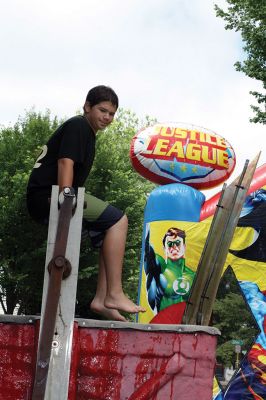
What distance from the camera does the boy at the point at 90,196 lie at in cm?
279

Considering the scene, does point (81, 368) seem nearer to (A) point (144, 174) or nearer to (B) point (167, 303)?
(B) point (167, 303)

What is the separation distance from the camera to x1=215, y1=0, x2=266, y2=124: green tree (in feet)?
46.6

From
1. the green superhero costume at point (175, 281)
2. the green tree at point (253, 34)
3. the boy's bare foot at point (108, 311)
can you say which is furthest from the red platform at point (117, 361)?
the green tree at point (253, 34)

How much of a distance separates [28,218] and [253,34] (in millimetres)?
8554

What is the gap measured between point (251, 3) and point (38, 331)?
1324 cm

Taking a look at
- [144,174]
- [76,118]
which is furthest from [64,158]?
[144,174]

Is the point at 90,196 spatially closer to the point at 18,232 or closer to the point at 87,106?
the point at 87,106

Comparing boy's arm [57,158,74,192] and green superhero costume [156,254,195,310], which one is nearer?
boy's arm [57,158,74,192]

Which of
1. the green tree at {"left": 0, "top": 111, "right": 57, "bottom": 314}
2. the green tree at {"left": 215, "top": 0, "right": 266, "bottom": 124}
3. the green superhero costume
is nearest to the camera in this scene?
the green superhero costume

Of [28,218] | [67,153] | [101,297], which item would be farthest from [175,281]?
[28,218]

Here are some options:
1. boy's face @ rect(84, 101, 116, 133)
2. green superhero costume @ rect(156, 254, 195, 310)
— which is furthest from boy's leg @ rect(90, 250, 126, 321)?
green superhero costume @ rect(156, 254, 195, 310)

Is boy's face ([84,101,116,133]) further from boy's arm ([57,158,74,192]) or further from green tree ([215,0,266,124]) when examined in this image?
green tree ([215,0,266,124])

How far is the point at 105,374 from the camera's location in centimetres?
221

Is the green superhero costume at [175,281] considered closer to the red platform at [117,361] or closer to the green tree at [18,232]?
the red platform at [117,361]
